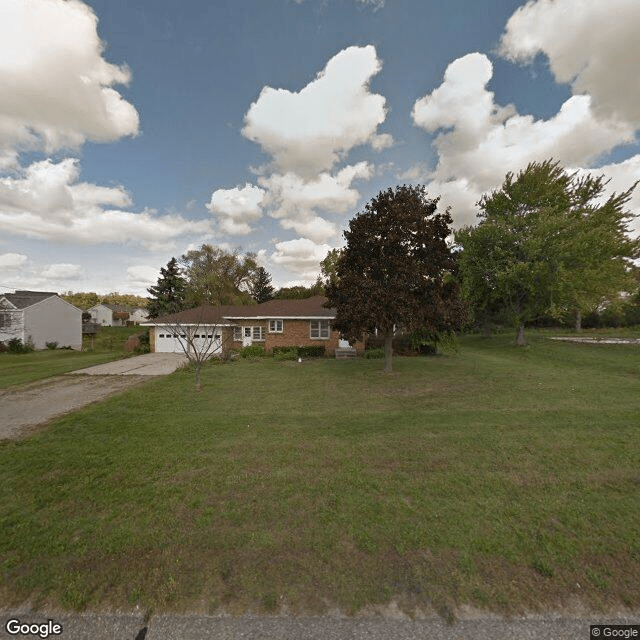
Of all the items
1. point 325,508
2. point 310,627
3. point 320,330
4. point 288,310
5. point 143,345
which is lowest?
point 310,627

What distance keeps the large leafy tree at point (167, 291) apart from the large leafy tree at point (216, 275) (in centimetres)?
220

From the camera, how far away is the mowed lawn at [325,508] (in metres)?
3.01

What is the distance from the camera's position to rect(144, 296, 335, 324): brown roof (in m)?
21.9

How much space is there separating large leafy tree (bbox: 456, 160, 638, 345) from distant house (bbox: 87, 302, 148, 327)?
226ft

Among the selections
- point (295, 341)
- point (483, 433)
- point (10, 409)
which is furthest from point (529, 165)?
point (10, 409)

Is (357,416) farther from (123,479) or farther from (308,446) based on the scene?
(123,479)

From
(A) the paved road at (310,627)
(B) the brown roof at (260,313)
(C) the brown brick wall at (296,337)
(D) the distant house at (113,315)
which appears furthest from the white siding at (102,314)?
(A) the paved road at (310,627)

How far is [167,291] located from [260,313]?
20958 millimetres

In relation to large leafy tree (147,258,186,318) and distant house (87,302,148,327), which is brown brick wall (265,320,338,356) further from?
distant house (87,302,148,327)

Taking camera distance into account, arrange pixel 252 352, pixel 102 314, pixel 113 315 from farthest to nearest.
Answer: pixel 113 315
pixel 102 314
pixel 252 352

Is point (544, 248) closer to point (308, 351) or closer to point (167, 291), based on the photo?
point (308, 351)

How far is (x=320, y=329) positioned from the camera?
22000 mm

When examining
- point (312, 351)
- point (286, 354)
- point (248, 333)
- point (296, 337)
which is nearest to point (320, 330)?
point (296, 337)

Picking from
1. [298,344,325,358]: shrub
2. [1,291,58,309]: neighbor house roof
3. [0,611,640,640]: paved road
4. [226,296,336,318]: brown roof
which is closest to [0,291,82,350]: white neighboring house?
[1,291,58,309]: neighbor house roof
